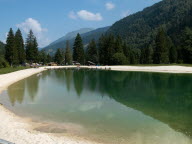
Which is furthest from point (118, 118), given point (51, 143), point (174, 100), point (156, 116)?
point (174, 100)

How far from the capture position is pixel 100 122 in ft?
39.8

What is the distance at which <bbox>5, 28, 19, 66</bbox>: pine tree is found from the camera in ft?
240

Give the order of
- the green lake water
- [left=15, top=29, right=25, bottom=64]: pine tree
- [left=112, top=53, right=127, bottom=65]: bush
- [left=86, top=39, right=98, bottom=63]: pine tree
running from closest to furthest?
the green lake water
[left=15, top=29, right=25, bottom=64]: pine tree
[left=112, top=53, right=127, bottom=65]: bush
[left=86, top=39, right=98, bottom=63]: pine tree

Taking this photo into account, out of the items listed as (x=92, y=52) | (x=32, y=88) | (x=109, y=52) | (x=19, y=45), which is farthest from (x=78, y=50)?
(x=32, y=88)

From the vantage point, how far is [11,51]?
239 feet

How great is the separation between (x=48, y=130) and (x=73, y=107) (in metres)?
5.63

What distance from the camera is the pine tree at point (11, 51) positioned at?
73.0m

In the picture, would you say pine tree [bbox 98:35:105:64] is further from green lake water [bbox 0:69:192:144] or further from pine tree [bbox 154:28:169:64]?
green lake water [bbox 0:69:192:144]

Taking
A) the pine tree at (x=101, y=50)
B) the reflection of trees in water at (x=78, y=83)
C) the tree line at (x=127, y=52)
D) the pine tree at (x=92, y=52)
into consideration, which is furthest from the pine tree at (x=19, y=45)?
the reflection of trees in water at (x=78, y=83)

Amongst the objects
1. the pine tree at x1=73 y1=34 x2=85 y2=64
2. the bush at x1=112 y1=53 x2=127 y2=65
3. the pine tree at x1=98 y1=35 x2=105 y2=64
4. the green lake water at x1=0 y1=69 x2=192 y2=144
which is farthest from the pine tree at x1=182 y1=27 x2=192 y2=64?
the green lake water at x1=0 y1=69 x2=192 y2=144

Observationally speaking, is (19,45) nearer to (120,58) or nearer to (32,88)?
(120,58)

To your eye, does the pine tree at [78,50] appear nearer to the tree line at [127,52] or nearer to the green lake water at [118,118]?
the tree line at [127,52]

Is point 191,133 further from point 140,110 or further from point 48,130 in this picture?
point 48,130

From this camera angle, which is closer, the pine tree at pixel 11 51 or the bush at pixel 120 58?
the pine tree at pixel 11 51
